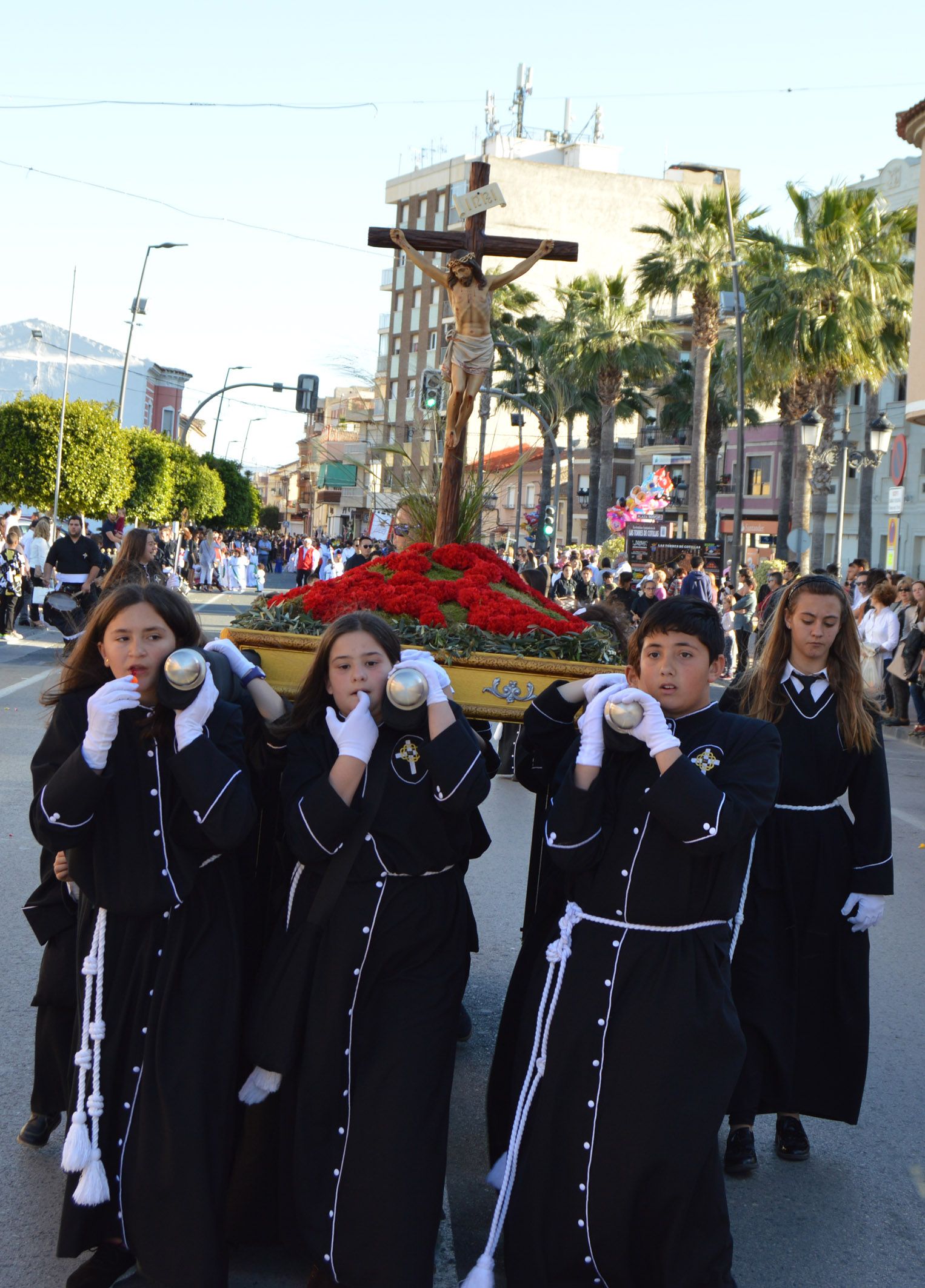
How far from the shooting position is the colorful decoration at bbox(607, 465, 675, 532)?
41656mm

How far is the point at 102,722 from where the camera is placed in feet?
10.2

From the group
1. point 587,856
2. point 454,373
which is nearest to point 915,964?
point 454,373

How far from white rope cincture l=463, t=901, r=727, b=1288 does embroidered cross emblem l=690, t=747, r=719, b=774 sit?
1.20 feet

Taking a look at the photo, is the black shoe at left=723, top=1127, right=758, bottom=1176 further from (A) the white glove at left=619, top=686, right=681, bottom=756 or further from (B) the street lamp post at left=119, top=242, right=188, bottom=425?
(B) the street lamp post at left=119, top=242, right=188, bottom=425

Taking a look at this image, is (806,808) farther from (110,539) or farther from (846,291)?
(846,291)

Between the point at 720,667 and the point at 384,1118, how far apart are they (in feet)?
4.47

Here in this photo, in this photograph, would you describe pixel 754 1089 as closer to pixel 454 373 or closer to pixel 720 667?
pixel 720 667

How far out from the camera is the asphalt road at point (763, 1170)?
3.54 meters

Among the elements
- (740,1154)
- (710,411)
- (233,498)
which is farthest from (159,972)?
(233,498)

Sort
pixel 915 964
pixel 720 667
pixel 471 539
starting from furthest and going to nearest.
Result: pixel 915 964 < pixel 471 539 < pixel 720 667

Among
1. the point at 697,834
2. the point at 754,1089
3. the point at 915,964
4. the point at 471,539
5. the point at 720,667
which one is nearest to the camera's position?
the point at 697,834

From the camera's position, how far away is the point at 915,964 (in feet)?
21.6

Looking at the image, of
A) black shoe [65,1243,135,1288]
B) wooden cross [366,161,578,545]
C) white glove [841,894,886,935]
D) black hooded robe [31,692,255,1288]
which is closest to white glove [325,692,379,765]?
black hooded robe [31,692,255,1288]

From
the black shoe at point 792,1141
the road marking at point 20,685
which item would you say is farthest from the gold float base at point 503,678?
the road marking at point 20,685
